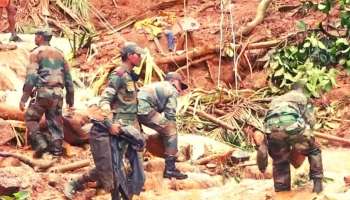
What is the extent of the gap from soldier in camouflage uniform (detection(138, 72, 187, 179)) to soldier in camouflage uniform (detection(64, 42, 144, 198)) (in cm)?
80

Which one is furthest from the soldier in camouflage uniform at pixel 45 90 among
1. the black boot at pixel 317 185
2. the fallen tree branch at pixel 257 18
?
the fallen tree branch at pixel 257 18

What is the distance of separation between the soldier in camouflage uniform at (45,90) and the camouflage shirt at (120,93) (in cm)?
164

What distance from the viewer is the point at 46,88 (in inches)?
358

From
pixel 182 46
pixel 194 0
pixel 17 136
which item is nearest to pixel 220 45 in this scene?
pixel 182 46

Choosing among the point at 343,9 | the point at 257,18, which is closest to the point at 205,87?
the point at 257,18

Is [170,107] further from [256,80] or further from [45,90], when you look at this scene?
[256,80]

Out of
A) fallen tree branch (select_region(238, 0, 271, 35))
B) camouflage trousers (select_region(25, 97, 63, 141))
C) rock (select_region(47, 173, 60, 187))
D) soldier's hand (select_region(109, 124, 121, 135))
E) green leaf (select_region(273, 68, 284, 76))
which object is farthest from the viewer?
fallen tree branch (select_region(238, 0, 271, 35))

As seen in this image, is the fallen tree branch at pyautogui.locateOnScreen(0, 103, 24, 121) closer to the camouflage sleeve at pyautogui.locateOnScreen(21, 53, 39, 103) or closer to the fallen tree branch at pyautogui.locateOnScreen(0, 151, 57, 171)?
the camouflage sleeve at pyautogui.locateOnScreen(21, 53, 39, 103)

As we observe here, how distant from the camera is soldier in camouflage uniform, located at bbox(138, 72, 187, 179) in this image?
8.68 m

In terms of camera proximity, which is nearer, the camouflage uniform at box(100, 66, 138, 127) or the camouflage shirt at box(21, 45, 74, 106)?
the camouflage uniform at box(100, 66, 138, 127)

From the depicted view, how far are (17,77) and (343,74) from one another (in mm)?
5230

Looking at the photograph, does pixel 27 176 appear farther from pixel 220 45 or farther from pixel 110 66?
Result: pixel 220 45

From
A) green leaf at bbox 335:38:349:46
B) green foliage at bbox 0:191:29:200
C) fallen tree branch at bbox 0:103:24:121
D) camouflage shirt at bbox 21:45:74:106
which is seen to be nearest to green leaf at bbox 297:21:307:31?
green leaf at bbox 335:38:349:46

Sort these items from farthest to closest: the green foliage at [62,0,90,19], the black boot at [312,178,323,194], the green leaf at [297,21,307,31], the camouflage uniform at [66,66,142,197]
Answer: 1. the green foliage at [62,0,90,19]
2. the green leaf at [297,21,307,31]
3. the black boot at [312,178,323,194]
4. the camouflage uniform at [66,66,142,197]
